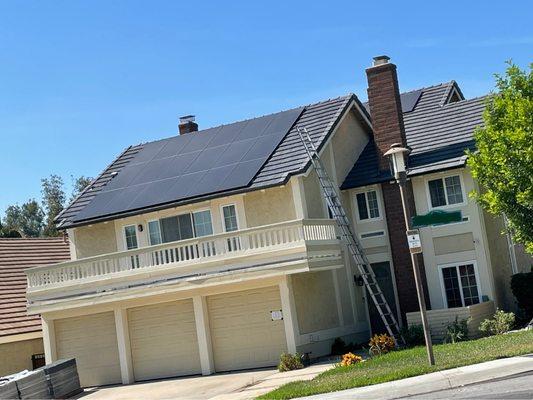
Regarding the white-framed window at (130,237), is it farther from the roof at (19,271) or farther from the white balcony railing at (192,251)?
the roof at (19,271)

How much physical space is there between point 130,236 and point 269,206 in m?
5.40

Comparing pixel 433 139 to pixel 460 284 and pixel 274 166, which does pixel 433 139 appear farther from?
pixel 274 166

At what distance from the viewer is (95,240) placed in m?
30.0

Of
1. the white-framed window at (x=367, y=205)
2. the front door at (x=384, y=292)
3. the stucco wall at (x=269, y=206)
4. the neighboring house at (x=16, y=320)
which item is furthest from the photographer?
the neighboring house at (x=16, y=320)

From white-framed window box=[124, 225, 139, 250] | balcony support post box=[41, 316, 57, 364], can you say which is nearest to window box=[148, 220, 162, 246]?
white-framed window box=[124, 225, 139, 250]

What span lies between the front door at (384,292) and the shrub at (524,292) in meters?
3.90

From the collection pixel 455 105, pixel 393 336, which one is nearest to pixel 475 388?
pixel 393 336

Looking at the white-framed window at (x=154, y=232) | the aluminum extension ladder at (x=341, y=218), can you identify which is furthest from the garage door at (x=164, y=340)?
the aluminum extension ladder at (x=341, y=218)

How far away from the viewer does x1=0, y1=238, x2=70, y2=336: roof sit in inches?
1192

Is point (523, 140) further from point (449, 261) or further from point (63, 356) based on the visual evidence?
point (63, 356)

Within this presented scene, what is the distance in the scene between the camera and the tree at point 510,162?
68.7ft

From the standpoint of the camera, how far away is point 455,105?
31.0 meters

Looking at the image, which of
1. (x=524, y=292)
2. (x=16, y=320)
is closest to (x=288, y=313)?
(x=524, y=292)

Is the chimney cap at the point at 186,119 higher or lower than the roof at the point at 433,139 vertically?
higher
